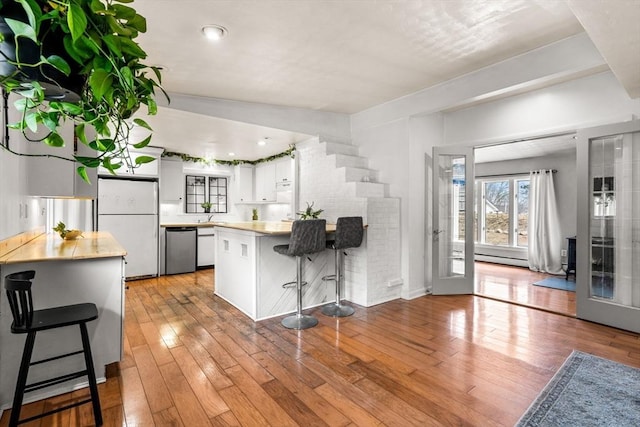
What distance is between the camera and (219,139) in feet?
17.4

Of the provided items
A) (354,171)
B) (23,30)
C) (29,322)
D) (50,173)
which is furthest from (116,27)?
(354,171)

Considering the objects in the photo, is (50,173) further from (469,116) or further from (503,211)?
(503,211)

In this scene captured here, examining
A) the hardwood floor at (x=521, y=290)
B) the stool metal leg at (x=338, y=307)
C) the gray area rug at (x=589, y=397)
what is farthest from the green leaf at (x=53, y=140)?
the hardwood floor at (x=521, y=290)

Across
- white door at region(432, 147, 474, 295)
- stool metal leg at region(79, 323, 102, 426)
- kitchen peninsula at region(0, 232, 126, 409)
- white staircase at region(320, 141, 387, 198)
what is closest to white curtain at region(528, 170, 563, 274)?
white door at region(432, 147, 474, 295)

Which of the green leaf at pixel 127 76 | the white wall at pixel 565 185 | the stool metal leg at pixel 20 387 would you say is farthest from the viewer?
the white wall at pixel 565 185

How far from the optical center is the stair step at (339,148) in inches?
195

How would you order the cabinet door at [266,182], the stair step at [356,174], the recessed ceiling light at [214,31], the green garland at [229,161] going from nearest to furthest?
the recessed ceiling light at [214,31] < the stair step at [356,174] < the green garland at [229,161] < the cabinet door at [266,182]

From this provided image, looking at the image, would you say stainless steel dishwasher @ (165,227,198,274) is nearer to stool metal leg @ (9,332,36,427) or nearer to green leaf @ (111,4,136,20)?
stool metal leg @ (9,332,36,427)

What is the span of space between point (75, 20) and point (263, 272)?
3.27 metres

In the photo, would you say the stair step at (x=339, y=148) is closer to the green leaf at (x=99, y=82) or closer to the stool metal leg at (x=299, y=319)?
the stool metal leg at (x=299, y=319)

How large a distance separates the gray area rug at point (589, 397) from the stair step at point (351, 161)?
11.0ft

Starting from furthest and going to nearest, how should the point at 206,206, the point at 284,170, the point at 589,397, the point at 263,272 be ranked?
the point at 206,206 → the point at 284,170 → the point at 263,272 → the point at 589,397

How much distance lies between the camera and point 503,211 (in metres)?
7.54

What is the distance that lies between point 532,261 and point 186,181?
293 inches
